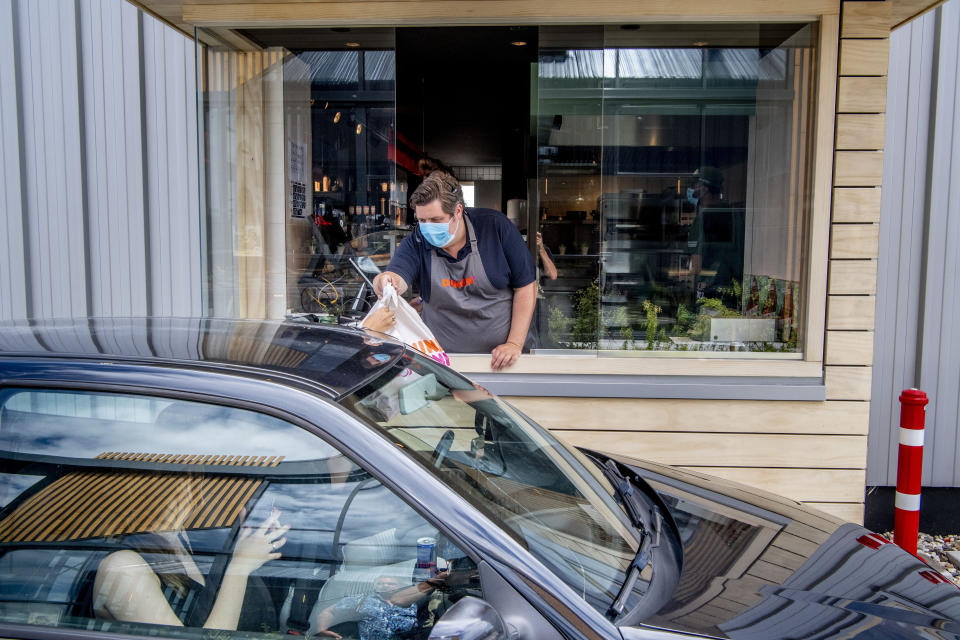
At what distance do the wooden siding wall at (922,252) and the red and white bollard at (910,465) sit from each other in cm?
110

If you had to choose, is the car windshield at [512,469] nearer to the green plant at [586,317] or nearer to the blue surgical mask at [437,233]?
the blue surgical mask at [437,233]

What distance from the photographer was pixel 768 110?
5.02 m

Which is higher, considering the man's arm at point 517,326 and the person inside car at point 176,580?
the man's arm at point 517,326

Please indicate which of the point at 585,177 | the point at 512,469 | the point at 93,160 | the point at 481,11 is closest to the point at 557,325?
the point at 585,177

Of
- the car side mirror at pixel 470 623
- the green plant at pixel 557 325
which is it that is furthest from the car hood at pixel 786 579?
the green plant at pixel 557 325

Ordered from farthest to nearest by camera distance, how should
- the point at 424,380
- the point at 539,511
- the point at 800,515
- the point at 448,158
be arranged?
the point at 448,158
the point at 800,515
the point at 424,380
the point at 539,511

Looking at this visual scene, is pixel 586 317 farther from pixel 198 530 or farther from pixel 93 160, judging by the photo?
pixel 93 160

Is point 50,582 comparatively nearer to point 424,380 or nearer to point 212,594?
point 212,594

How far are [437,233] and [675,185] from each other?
250 centimetres

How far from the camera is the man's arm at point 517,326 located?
4324 millimetres

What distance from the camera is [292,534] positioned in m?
1.78

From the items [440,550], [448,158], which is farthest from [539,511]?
[448,158]

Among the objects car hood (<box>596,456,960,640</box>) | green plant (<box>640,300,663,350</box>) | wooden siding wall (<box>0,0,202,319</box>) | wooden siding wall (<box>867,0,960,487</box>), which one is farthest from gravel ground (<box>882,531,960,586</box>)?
wooden siding wall (<box>0,0,202,319</box>)

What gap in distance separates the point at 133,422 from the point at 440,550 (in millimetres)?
836
